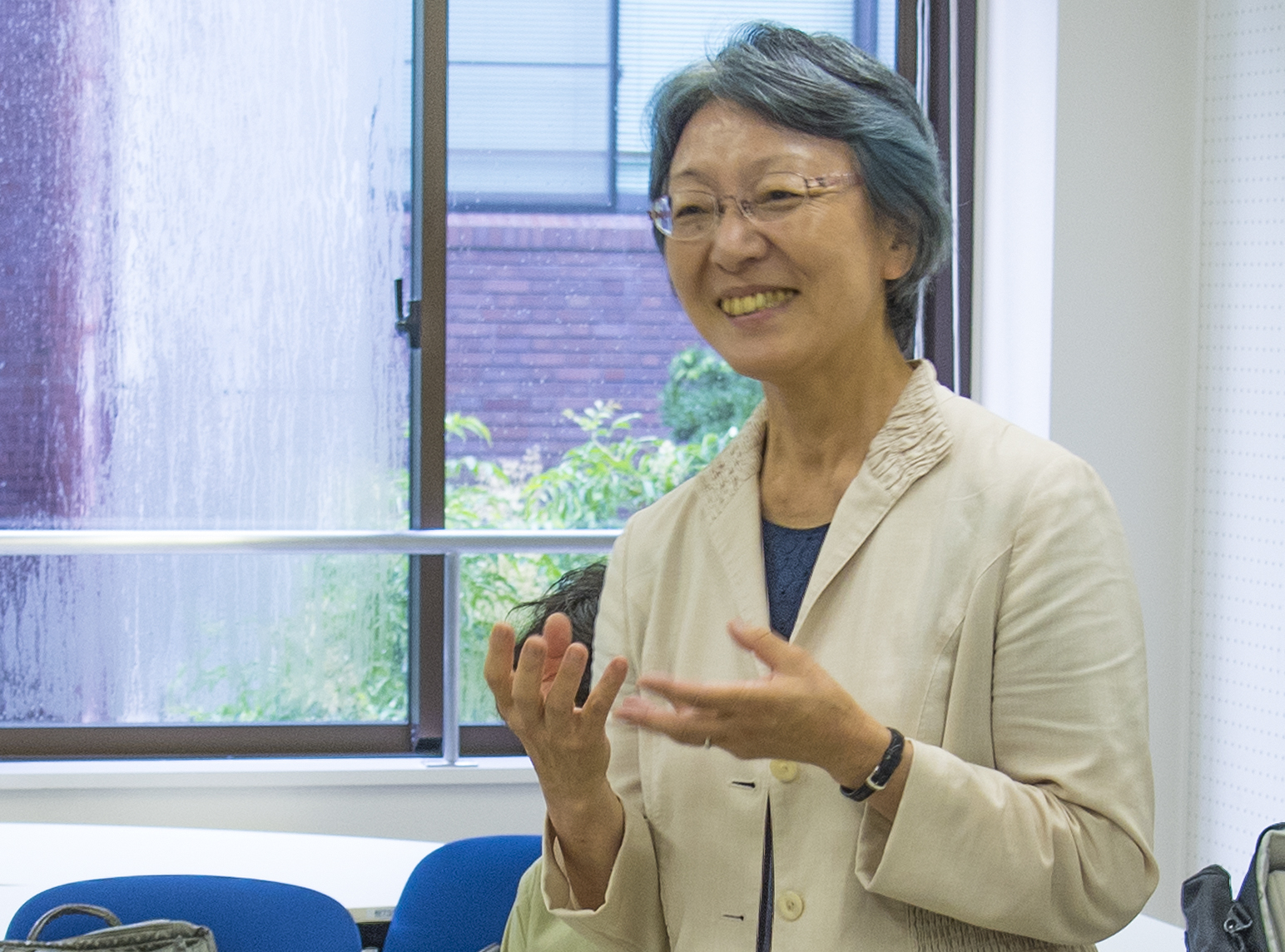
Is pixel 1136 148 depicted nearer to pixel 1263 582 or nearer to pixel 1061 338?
pixel 1061 338

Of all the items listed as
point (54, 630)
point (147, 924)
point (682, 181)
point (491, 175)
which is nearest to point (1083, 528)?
point (682, 181)

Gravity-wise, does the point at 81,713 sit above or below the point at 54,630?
below

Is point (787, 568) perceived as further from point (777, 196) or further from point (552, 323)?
point (552, 323)

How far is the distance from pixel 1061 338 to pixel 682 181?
2.21 m

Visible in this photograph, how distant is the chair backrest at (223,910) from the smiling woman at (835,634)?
75 cm

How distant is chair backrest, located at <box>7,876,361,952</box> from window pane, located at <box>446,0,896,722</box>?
71.5 inches

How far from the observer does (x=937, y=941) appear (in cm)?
104

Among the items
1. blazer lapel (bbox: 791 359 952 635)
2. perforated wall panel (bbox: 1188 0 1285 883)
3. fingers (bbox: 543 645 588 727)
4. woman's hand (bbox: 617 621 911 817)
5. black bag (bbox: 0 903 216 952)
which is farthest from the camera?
perforated wall panel (bbox: 1188 0 1285 883)

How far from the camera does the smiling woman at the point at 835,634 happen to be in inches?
38.3

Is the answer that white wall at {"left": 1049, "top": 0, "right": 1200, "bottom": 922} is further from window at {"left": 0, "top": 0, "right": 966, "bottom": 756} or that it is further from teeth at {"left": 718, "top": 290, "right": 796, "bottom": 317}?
teeth at {"left": 718, "top": 290, "right": 796, "bottom": 317}

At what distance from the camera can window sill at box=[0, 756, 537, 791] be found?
3.41m

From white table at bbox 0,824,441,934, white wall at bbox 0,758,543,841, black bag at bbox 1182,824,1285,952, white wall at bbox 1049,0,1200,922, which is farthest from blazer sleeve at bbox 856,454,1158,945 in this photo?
white wall at bbox 0,758,543,841

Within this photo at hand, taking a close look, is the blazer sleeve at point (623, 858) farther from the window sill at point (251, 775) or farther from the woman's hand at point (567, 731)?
the window sill at point (251, 775)

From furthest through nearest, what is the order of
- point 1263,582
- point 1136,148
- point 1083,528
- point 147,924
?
point 1136,148 < point 1263,582 < point 147,924 < point 1083,528
